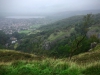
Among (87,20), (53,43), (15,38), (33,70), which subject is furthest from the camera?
(15,38)

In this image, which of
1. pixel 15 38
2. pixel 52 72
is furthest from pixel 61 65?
pixel 15 38

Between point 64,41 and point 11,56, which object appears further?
point 64,41

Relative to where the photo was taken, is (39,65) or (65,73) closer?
(65,73)

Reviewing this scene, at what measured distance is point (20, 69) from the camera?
8047 millimetres

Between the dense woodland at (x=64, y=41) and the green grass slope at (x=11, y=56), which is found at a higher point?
the green grass slope at (x=11, y=56)

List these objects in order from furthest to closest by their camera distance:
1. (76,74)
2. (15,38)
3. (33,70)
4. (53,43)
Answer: (15,38), (53,43), (33,70), (76,74)

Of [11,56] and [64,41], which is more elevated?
[11,56]

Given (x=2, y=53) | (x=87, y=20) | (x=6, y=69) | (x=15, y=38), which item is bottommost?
(x=15, y=38)

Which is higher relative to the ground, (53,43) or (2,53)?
(2,53)

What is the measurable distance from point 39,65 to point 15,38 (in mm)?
146556

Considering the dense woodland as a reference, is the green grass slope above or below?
above

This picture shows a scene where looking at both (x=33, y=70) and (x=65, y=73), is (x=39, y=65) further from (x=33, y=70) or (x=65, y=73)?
(x=65, y=73)

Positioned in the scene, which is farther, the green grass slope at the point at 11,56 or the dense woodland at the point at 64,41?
the dense woodland at the point at 64,41

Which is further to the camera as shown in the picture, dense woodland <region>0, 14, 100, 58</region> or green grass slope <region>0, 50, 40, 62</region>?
dense woodland <region>0, 14, 100, 58</region>
